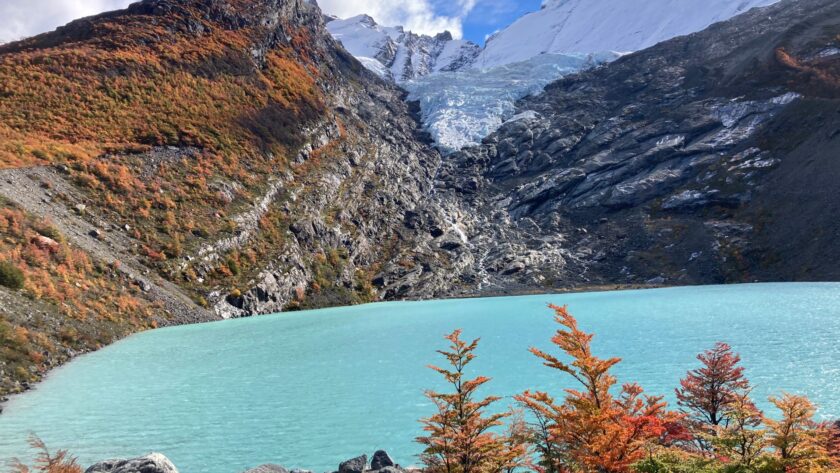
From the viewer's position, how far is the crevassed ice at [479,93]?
116312mm

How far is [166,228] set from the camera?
166ft

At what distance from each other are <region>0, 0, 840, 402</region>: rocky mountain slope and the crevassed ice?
5.78 meters

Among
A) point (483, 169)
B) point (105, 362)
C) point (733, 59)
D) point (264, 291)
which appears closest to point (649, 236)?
point (483, 169)

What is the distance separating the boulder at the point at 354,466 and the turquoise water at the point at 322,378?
1.31m

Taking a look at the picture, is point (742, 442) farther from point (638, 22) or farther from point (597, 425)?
point (638, 22)

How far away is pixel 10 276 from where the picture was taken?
2781 cm

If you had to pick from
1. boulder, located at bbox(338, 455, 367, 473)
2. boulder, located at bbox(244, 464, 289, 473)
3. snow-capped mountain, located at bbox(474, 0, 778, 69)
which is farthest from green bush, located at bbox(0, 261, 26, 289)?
snow-capped mountain, located at bbox(474, 0, 778, 69)

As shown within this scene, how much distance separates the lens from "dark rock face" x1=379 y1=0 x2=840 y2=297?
6500 cm

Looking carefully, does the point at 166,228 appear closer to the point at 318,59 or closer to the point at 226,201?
the point at 226,201

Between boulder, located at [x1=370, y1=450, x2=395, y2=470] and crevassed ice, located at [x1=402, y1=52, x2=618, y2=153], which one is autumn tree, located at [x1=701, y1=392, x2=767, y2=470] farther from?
crevassed ice, located at [x1=402, y1=52, x2=618, y2=153]

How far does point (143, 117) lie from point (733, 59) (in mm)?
108935

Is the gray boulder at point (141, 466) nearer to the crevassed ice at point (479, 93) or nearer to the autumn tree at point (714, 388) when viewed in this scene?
the autumn tree at point (714, 388)

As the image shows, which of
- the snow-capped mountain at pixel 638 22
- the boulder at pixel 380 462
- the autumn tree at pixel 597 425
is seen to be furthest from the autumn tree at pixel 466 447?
the snow-capped mountain at pixel 638 22

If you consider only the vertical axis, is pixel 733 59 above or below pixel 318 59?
below
